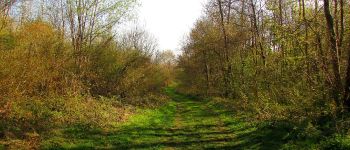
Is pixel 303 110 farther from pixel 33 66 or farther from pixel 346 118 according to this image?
pixel 33 66

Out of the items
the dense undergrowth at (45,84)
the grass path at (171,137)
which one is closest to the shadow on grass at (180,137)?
the grass path at (171,137)

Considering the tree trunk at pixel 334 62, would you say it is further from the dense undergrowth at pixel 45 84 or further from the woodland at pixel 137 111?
the dense undergrowth at pixel 45 84

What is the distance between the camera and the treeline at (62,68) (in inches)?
616

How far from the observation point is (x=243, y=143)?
15.1 meters

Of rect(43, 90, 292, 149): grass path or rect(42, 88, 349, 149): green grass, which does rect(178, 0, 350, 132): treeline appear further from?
rect(43, 90, 292, 149): grass path

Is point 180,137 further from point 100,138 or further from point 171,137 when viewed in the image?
point 100,138

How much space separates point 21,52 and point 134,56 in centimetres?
1886

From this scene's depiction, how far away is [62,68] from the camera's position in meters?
20.8

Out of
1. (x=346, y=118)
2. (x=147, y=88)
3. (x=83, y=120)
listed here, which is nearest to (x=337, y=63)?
(x=346, y=118)

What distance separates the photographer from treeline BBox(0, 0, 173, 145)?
15.6 m

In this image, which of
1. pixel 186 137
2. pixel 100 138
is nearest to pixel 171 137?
pixel 186 137

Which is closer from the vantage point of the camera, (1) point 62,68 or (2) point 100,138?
(2) point 100,138

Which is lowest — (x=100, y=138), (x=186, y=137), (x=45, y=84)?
(x=186, y=137)

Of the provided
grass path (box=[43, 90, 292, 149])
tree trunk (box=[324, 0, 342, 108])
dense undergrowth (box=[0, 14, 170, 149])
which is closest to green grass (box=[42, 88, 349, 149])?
grass path (box=[43, 90, 292, 149])
